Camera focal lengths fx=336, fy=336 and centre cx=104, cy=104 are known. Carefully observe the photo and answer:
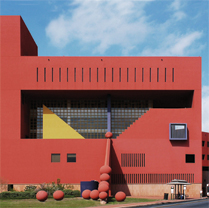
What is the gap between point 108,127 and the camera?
42.4 metres

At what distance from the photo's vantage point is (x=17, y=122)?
39.7 m

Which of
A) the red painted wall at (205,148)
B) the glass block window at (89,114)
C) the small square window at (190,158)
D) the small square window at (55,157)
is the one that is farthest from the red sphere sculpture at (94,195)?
the red painted wall at (205,148)

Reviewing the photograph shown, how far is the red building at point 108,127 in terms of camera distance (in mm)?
39094

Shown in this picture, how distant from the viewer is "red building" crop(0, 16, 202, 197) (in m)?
39.1

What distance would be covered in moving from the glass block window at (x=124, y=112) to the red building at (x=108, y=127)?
121cm

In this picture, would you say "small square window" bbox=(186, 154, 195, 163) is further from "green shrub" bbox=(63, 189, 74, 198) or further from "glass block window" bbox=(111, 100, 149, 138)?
"green shrub" bbox=(63, 189, 74, 198)

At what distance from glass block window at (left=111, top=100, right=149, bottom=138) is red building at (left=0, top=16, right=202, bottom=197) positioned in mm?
1208

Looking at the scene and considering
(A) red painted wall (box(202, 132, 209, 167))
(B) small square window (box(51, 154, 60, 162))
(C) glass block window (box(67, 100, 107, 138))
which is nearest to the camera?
(B) small square window (box(51, 154, 60, 162))

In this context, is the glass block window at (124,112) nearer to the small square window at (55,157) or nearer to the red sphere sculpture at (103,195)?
the small square window at (55,157)

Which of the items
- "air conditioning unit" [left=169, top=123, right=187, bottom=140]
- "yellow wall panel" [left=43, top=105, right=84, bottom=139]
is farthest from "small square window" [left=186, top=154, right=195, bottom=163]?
"yellow wall panel" [left=43, top=105, right=84, bottom=139]

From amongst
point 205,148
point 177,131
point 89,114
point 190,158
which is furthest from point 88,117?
Answer: point 205,148

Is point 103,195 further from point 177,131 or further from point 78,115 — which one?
point 78,115

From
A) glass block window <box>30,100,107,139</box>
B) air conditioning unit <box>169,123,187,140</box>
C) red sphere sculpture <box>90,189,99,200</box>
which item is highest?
glass block window <box>30,100,107,139</box>

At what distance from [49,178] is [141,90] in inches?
590
